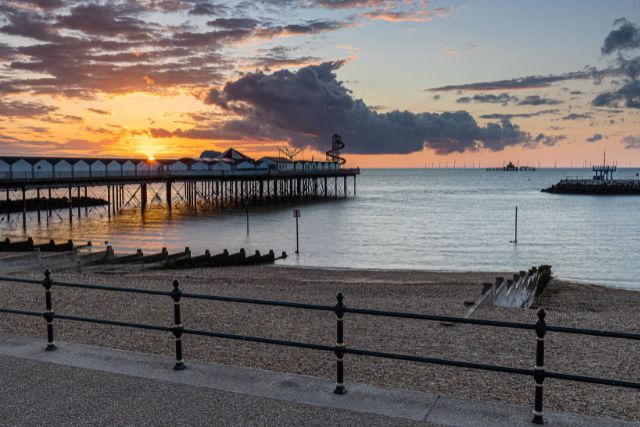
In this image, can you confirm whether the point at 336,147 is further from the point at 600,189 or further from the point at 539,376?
the point at 539,376

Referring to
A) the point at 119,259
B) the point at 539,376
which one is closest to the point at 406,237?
the point at 119,259

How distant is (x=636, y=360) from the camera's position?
35.1 feet

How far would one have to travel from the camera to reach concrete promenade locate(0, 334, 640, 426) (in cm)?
575

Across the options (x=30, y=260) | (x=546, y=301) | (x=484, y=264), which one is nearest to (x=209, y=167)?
(x=484, y=264)

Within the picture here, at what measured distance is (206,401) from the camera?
621cm

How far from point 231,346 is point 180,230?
1882 inches

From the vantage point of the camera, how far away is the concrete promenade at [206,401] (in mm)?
5754

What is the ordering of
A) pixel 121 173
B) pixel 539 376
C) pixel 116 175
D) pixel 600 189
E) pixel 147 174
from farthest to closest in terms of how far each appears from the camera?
1. pixel 600 189
2. pixel 147 174
3. pixel 121 173
4. pixel 116 175
5. pixel 539 376

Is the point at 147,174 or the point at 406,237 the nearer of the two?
the point at 406,237

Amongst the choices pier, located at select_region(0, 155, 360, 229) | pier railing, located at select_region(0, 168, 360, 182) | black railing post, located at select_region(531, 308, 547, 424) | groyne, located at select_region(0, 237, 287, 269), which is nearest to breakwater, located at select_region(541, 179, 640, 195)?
pier railing, located at select_region(0, 168, 360, 182)

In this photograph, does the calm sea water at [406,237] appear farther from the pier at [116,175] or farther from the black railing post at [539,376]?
the black railing post at [539,376]

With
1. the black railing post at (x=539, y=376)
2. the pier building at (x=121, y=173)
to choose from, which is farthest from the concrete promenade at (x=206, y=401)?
the pier building at (x=121, y=173)

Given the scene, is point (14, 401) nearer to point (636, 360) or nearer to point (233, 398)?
point (233, 398)

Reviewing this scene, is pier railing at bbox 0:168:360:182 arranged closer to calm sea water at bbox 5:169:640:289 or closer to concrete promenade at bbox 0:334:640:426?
calm sea water at bbox 5:169:640:289
